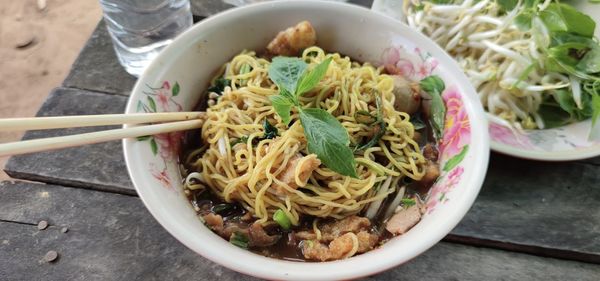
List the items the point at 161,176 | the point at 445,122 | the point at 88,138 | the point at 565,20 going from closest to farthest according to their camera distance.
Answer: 1. the point at 88,138
2. the point at 161,176
3. the point at 445,122
4. the point at 565,20

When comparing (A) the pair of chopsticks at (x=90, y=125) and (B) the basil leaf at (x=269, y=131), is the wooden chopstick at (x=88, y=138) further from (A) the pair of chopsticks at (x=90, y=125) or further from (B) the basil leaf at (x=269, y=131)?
(B) the basil leaf at (x=269, y=131)

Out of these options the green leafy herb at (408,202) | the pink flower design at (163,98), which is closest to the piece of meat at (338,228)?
the green leafy herb at (408,202)

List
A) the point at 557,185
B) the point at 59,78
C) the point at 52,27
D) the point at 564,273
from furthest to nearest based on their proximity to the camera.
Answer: the point at 52,27
the point at 59,78
the point at 557,185
the point at 564,273

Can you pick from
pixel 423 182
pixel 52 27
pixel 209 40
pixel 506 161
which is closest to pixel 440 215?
pixel 423 182

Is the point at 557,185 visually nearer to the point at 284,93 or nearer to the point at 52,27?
the point at 284,93

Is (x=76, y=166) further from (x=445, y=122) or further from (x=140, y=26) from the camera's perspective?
(x=445, y=122)

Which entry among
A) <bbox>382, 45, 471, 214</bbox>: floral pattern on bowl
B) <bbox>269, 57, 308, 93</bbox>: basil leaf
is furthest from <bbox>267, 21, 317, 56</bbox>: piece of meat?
<bbox>382, 45, 471, 214</bbox>: floral pattern on bowl

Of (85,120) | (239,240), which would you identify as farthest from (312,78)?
(85,120)
